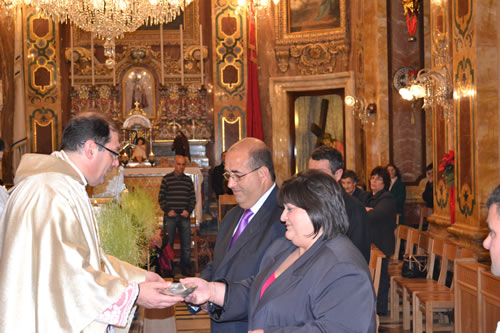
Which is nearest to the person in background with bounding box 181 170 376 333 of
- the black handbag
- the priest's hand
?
the priest's hand

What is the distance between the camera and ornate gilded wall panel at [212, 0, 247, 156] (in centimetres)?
1567

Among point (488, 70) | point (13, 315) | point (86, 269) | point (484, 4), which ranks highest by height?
point (484, 4)

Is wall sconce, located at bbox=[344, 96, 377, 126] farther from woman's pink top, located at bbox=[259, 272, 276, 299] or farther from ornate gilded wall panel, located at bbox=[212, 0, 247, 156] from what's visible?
woman's pink top, located at bbox=[259, 272, 276, 299]

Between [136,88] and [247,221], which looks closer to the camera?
[247,221]

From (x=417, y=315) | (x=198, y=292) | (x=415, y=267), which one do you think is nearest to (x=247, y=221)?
(x=198, y=292)

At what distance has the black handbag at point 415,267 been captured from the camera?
747 cm

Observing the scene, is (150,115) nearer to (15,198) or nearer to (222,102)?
(222,102)

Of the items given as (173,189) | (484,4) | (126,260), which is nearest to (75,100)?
(173,189)

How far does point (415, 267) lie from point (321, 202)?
5.02m

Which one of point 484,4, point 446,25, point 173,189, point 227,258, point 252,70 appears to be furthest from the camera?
point 252,70

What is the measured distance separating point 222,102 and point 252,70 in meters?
1.09

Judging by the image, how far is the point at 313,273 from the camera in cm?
270

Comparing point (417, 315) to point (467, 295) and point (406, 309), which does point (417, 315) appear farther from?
point (467, 295)

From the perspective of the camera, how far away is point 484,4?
6703 mm
